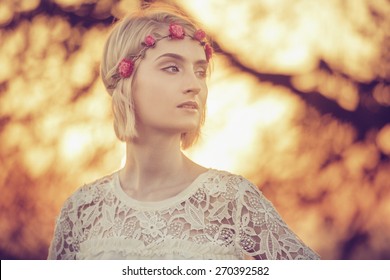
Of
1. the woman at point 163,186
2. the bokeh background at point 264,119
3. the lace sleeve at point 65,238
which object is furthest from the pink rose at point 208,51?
the lace sleeve at point 65,238

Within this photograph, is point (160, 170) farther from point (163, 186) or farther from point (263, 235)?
point (263, 235)

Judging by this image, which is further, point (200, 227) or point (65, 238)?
point (65, 238)

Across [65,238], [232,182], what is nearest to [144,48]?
[232,182]

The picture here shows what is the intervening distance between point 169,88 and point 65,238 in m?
0.57

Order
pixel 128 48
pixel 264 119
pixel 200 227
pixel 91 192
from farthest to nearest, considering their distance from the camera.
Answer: pixel 264 119
pixel 91 192
pixel 128 48
pixel 200 227

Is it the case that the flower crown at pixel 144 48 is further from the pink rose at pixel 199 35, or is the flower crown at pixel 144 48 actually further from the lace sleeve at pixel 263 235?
the lace sleeve at pixel 263 235

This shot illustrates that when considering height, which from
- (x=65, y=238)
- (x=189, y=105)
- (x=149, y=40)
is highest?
(x=149, y=40)

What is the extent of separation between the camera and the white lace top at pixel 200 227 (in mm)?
1935

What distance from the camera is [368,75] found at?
2.39 m

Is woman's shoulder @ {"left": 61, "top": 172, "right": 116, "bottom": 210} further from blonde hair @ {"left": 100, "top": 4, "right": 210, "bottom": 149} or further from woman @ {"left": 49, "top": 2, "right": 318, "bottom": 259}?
blonde hair @ {"left": 100, "top": 4, "right": 210, "bottom": 149}

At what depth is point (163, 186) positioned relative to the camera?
6.75 ft

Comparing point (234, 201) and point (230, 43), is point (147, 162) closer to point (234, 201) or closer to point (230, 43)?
point (234, 201)

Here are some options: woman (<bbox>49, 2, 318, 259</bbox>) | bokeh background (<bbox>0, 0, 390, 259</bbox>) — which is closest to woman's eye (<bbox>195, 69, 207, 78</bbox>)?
woman (<bbox>49, 2, 318, 259</bbox>)
